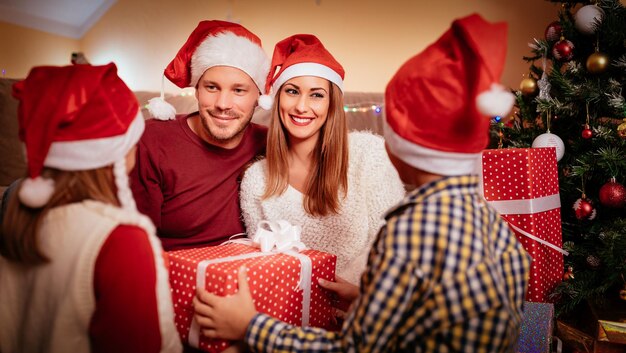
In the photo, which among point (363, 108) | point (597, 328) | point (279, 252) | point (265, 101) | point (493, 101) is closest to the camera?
point (493, 101)

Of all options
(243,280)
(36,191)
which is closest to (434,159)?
(243,280)

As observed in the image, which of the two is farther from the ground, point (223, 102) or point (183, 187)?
point (223, 102)

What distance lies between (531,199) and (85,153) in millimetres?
1602

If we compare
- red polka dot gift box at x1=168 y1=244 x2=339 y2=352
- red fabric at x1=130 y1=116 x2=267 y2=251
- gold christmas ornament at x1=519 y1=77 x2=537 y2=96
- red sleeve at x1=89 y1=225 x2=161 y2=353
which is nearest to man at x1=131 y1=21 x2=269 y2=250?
red fabric at x1=130 y1=116 x2=267 y2=251

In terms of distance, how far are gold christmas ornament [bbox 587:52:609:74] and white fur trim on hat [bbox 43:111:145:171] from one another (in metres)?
1.85

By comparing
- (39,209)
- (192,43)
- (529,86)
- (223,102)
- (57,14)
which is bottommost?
(39,209)

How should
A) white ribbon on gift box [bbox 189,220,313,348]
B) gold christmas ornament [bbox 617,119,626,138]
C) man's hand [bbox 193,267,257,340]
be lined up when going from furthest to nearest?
gold christmas ornament [bbox 617,119,626,138] → white ribbon on gift box [bbox 189,220,313,348] → man's hand [bbox 193,267,257,340]

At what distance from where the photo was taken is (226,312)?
119 cm

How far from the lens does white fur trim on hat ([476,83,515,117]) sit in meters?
0.86

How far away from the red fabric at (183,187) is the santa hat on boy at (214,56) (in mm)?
169

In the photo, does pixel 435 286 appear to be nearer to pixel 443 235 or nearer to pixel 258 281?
pixel 443 235

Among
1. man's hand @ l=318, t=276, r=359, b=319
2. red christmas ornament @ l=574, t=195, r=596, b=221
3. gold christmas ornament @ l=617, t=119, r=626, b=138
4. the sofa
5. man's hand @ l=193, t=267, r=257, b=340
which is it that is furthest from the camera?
the sofa

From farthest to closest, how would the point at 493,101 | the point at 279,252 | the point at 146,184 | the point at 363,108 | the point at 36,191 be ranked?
the point at 363,108 → the point at 146,184 → the point at 279,252 → the point at 36,191 → the point at 493,101

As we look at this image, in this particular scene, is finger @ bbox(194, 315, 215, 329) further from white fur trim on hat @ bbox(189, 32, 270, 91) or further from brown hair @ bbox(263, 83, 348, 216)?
white fur trim on hat @ bbox(189, 32, 270, 91)
